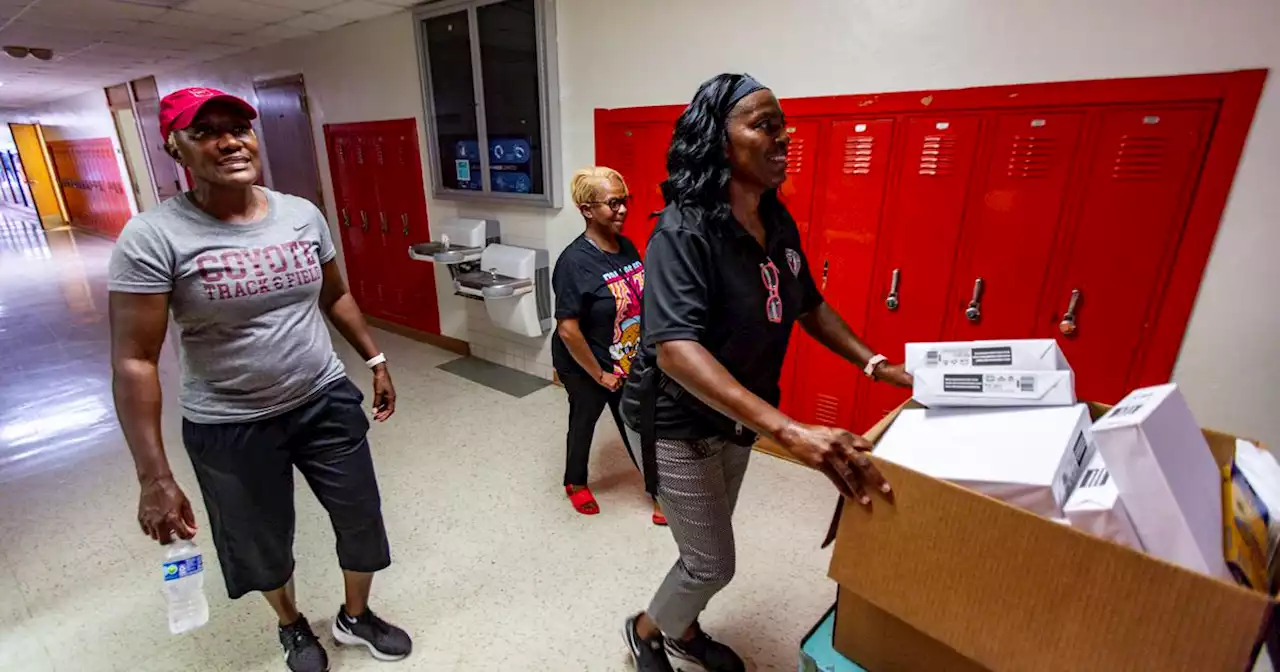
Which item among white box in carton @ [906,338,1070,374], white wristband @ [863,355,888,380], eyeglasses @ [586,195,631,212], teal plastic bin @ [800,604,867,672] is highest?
eyeglasses @ [586,195,631,212]

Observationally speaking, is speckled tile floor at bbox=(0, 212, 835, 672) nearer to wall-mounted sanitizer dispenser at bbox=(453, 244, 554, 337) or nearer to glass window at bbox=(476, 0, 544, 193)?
wall-mounted sanitizer dispenser at bbox=(453, 244, 554, 337)

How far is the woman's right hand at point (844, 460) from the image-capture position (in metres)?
0.79

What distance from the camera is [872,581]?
2.69 feet

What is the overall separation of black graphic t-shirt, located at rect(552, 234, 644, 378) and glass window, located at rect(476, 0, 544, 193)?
5.18ft

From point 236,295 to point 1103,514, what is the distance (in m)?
1.60

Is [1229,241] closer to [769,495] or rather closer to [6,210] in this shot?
[769,495]

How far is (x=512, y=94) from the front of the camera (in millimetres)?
3416

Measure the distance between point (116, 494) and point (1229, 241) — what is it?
14.5 feet

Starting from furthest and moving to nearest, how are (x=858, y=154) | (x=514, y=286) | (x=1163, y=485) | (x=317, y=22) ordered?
(x=317, y=22)
(x=514, y=286)
(x=858, y=154)
(x=1163, y=485)

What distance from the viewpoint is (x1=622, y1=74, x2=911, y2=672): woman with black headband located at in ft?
3.29

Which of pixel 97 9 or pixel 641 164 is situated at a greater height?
pixel 97 9

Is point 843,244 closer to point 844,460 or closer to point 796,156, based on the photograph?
point 796,156

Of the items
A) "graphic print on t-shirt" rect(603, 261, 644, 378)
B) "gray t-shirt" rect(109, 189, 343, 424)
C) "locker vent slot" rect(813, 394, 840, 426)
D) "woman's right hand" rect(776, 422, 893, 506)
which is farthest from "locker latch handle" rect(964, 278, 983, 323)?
"gray t-shirt" rect(109, 189, 343, 424)

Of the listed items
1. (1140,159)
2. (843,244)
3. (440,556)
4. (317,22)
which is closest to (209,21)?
(317,22)
